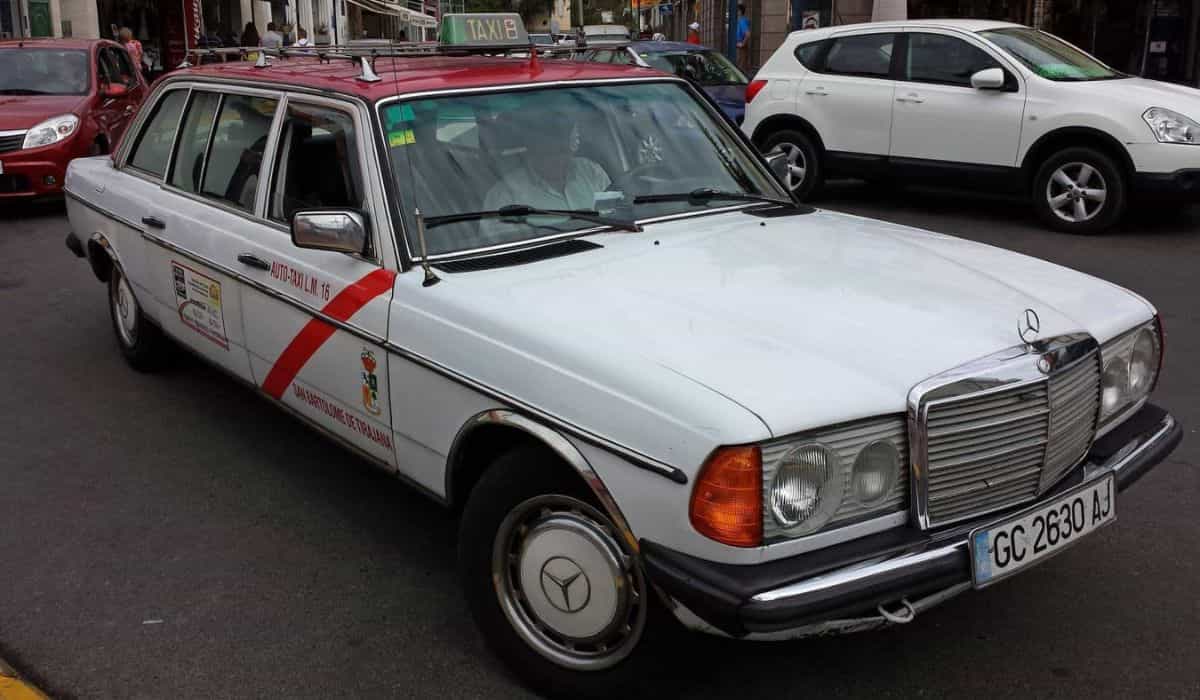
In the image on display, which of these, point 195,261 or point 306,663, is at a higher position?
point 195,261

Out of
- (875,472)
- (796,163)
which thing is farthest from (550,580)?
(796,163)

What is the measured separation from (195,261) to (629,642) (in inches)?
111

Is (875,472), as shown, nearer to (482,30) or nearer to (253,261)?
(253,261)

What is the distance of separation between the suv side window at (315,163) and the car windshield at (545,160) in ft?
0.69

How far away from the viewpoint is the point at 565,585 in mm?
2990

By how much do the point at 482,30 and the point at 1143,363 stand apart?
3038mm

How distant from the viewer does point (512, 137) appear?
13.0 feet

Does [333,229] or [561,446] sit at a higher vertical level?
[333,229]

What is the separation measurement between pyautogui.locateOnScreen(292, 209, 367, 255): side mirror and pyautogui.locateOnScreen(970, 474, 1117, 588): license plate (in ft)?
6.57

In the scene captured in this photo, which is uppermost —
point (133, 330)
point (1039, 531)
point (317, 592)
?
point (1039, 531)

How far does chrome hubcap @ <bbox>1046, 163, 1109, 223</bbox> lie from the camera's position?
9.76 meters

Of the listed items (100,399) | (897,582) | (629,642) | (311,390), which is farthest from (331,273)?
(100,399)

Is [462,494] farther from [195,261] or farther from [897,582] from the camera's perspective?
[195,261]

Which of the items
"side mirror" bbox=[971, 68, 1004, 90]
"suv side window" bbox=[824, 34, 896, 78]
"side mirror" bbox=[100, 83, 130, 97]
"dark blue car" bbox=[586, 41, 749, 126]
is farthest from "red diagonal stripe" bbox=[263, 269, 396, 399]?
"dark blue car" bbox=[586, 41, 749, 126]
